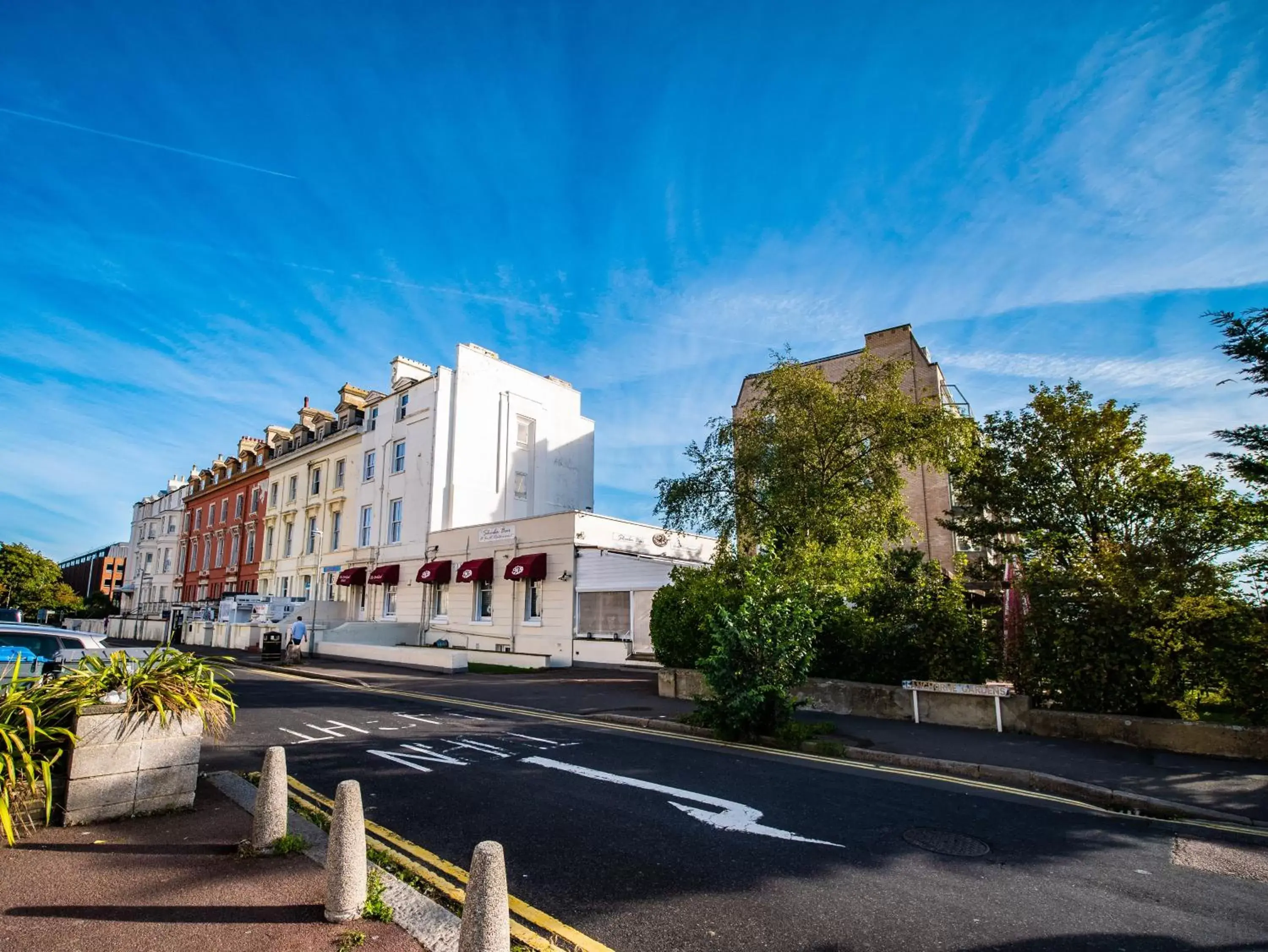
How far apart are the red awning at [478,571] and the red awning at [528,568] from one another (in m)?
1.74

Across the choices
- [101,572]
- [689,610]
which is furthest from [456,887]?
[101,572]

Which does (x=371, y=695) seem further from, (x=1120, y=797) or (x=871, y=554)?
(x=1120, y=797)

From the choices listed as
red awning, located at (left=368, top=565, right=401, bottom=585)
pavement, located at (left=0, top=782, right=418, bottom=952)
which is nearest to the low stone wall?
pavement, located at (left=0, top=782, right=418, bottom=952)

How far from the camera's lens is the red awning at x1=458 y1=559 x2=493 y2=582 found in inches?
1109

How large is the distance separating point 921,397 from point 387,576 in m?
25.8

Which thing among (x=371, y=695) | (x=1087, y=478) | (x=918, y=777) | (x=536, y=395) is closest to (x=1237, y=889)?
(x=918, y=777)

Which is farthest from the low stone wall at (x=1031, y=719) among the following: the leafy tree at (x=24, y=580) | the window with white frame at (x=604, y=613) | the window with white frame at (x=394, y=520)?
the leafy tree at (x=24, y=580)

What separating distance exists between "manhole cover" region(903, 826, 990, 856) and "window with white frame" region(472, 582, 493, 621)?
79.1 feet

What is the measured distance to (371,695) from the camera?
16234 mm

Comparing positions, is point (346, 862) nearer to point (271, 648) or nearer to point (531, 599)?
point (531, 599)

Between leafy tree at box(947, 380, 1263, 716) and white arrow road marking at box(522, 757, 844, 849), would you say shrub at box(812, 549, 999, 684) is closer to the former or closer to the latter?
leafy tree at box(947, 380, 1263, 716)

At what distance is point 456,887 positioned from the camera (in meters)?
4.61

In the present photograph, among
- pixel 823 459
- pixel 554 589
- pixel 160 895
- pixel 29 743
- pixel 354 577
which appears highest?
pixel 823 459

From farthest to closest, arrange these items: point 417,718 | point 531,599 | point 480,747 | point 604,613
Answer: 1. point 531,599
2. point 604,613
3. point 417,718
4. point 480,747
